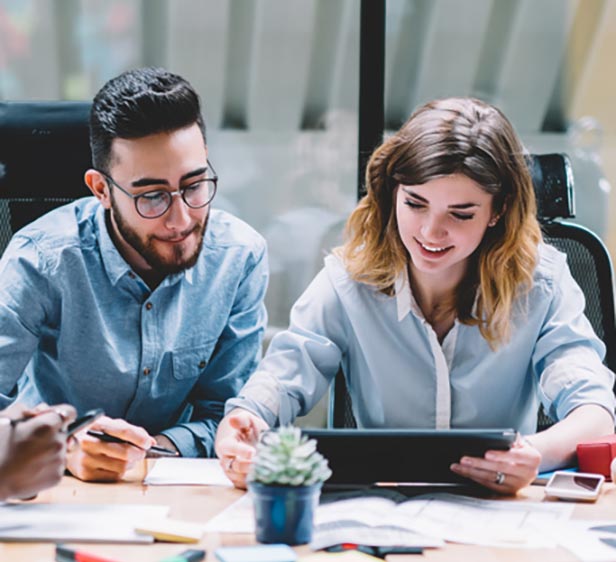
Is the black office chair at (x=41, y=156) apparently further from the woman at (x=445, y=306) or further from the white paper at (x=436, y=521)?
the white paper at (x=436, y=521)

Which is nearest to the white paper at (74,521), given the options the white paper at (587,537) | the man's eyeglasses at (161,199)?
the white paper at (587,537)

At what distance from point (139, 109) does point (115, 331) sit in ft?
1.38

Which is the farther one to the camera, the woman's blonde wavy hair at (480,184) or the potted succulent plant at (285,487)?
the woman's blonde wavy hair at (480,184)

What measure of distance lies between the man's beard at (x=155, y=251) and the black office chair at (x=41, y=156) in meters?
0.22

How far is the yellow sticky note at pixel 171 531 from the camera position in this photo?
1.27 m

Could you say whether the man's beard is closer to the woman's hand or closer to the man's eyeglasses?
the man's eyeglasses

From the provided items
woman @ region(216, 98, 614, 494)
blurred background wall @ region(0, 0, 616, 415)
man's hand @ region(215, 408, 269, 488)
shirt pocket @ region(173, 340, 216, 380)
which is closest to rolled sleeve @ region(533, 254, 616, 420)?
woman @ region(216, 98, 614, 494)

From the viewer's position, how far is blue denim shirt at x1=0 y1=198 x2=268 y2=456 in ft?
6.22

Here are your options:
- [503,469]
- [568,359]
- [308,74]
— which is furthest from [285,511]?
[308,74]

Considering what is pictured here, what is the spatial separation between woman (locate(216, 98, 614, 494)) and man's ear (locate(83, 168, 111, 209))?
0.41m

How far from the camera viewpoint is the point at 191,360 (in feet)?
6.53

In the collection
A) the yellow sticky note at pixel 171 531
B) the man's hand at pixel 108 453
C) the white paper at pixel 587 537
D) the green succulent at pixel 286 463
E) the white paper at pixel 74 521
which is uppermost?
the green succulent at pixel 286 463

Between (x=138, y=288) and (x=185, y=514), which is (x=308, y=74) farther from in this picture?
(x=185, y=514)

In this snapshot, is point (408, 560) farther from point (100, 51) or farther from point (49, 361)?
point (100, 51)
